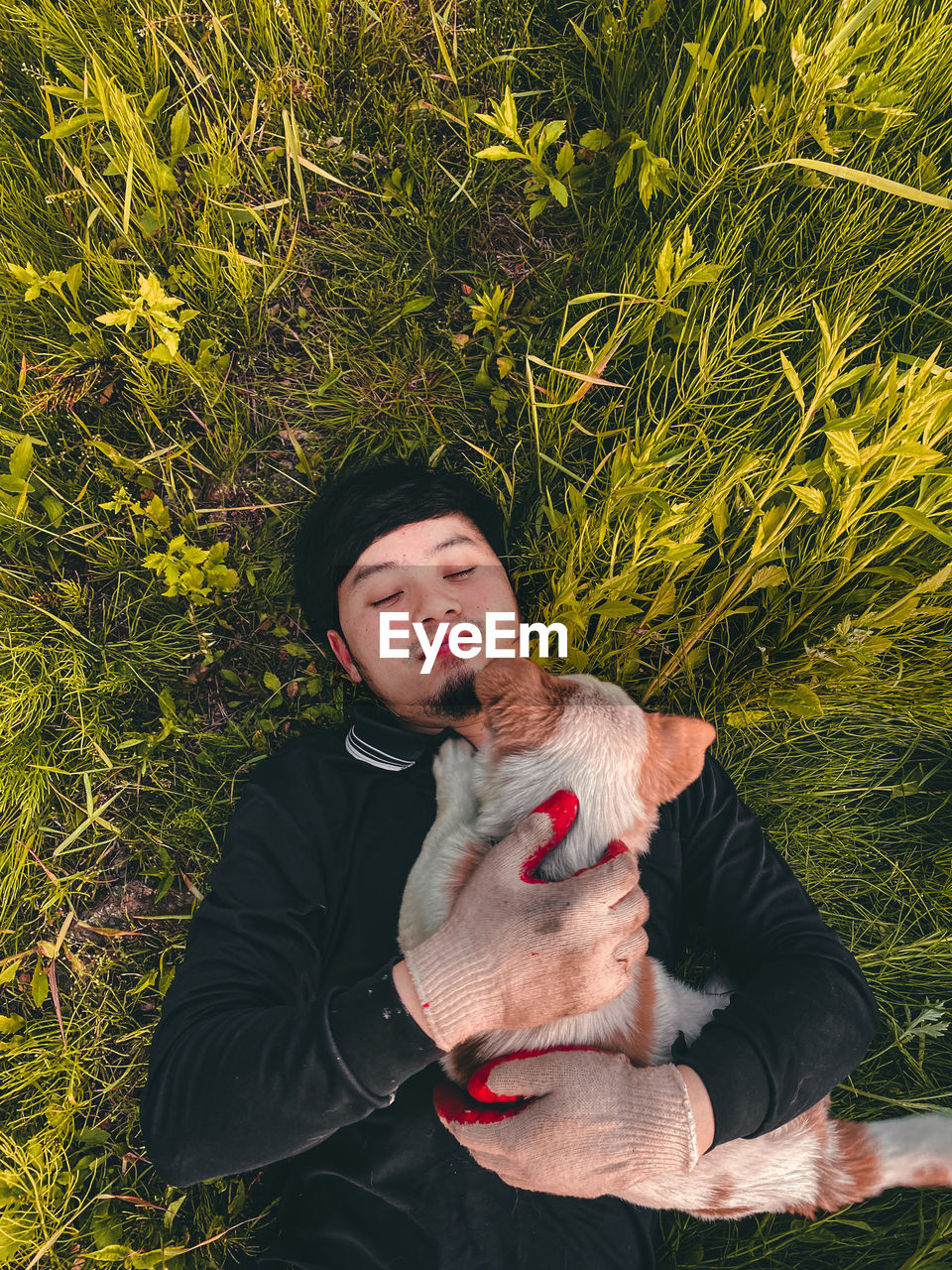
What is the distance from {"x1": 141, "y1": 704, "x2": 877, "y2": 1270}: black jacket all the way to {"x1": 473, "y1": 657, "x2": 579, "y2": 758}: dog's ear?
399mm

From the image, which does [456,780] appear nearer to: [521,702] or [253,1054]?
[521,702]

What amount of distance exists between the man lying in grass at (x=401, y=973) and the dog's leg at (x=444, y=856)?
0.13 metres

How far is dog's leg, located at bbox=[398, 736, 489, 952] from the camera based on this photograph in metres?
2.08

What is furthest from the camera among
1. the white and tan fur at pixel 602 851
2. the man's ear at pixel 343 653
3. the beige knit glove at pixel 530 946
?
the man's ear at pixel 343 653

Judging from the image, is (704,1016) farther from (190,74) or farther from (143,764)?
(190,74)

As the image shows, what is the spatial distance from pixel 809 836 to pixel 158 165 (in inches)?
150

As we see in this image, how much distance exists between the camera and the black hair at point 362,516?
8.93 feet

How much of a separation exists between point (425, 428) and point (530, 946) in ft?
7.19

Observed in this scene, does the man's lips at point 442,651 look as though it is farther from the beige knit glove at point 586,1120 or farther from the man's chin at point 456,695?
the beige knit glove at point 586,1120

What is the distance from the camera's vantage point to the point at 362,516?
2.74 meters

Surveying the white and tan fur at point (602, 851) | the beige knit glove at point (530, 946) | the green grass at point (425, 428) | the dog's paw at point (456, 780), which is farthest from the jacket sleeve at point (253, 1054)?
the green grass at point (425, 428)

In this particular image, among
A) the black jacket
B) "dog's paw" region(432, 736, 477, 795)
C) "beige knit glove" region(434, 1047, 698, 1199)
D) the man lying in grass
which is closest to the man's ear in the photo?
the man lying in grass

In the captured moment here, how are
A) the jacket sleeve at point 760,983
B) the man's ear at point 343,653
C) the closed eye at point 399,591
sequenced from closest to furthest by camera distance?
the jacket sleeve at point 760,983 < the closed eye at point 399,591 < the man's ear at point 343,653

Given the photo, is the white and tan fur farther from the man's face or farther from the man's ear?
the man's ear
